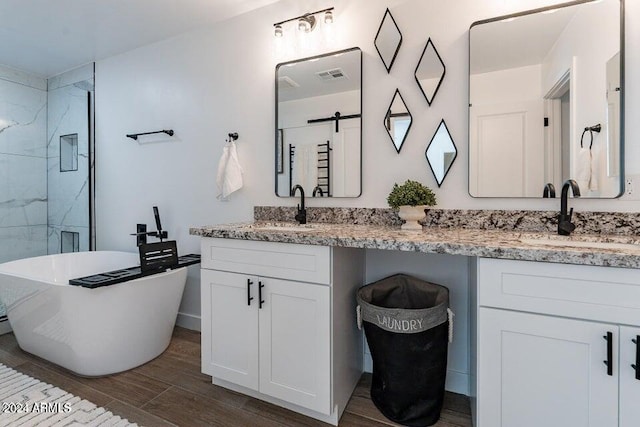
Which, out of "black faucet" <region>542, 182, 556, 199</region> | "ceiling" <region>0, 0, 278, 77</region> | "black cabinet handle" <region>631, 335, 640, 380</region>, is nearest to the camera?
"black cabinet handle" <region>631, 335, 640, 380</region>

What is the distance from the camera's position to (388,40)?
5.85ft

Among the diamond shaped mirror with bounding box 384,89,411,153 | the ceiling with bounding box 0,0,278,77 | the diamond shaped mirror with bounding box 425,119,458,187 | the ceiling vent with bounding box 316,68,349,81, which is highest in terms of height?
the ceiling with bounding box 0,0,278,77

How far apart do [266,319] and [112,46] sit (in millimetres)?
2726

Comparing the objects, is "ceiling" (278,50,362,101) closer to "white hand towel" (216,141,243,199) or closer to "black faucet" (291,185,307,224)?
"white hand towel" (216,141,243,199)

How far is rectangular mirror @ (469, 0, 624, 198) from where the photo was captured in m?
1.39

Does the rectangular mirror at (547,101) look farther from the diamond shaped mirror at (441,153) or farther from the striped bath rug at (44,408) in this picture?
the striped bath rug at (44,408)

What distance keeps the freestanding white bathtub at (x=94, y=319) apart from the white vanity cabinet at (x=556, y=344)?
181cm

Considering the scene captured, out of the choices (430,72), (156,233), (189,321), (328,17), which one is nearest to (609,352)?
(430,72)

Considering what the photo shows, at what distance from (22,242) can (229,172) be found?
8.52 ft

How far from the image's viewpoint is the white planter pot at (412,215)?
156 cm

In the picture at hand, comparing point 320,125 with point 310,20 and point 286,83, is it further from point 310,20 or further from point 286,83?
point 310,20

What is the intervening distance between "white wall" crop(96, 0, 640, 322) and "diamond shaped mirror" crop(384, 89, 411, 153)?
0.03 meters

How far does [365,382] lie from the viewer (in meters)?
1.77

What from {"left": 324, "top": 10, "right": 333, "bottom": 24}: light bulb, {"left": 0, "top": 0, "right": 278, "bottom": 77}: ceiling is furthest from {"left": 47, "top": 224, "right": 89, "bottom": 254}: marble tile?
{"left": 324, "top": 10, "right": 333, "bottom": 24}: light bulb
